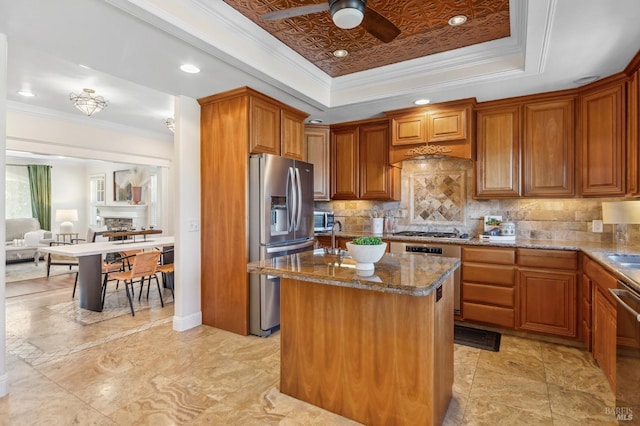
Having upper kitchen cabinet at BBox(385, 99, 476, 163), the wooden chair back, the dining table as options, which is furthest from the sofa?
upper kitchen cabinet at BBox(385, 99, 476, 163)

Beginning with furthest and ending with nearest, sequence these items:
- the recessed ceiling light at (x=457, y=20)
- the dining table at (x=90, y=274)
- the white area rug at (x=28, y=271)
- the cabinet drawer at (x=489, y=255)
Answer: the white area rug at (x=28, y=271) < the dining table at (x=90, y=274) < the cabinet drawer at (x=489, y=255) < the recessed ceiling light at (x=457, y=20)

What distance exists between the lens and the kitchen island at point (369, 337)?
5.82 ft

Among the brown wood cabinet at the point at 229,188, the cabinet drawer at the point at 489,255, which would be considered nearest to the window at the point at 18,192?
Answer: the brown wood cabinet at the point at 229,188

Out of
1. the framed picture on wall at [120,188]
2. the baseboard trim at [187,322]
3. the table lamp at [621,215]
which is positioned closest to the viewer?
the table lamp at [621,215]

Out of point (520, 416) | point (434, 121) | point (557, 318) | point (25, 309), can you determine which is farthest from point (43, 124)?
point (557, 318)

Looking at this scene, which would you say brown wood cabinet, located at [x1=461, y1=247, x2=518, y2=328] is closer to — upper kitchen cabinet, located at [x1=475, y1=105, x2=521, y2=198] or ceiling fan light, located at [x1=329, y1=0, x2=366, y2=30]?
upper kitchen cabinet, located at [x1=475, y1=105, x2=521, y2=198]

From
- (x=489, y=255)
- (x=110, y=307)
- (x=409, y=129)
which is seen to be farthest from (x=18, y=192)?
(x=489, y=255)

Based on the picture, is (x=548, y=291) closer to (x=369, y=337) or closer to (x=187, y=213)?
(x=369, y=337)

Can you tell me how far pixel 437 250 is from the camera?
366 centimetres

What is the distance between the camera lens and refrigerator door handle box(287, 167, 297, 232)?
363 centimetres

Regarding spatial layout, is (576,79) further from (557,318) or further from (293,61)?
(293,61)

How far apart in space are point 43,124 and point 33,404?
13.1 feet

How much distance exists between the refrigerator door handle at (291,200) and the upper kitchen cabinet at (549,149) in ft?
7.98

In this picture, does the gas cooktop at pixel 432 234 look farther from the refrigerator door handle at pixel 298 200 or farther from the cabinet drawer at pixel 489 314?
the refrigerator door handle at pixel 298 200
